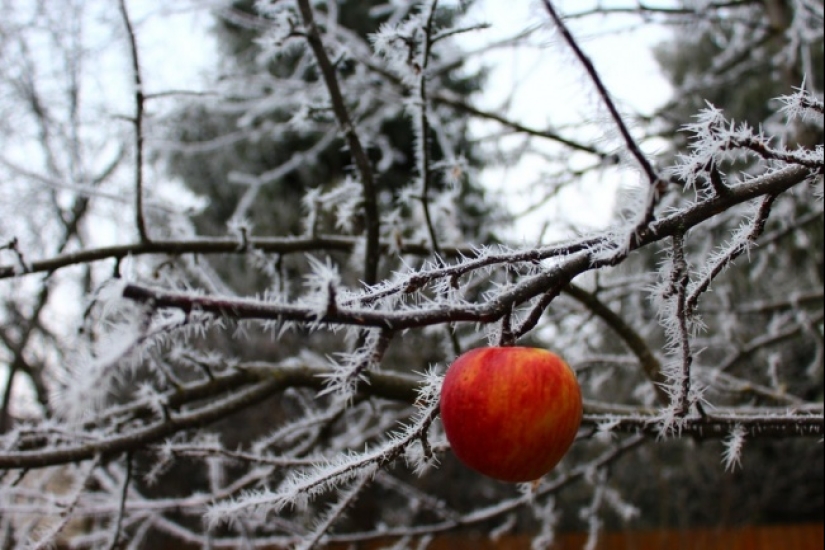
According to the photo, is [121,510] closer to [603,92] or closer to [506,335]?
[506,335]

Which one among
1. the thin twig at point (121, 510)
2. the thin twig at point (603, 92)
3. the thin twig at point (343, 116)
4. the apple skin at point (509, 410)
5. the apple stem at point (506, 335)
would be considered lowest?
the thin twig at point (121, 510)

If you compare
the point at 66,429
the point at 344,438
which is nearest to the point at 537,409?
the point at 66,429

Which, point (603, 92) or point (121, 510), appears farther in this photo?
point (121, 510)

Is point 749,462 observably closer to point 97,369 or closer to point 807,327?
point 807,327

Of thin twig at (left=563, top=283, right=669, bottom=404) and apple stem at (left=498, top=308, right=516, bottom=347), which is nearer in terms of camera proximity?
apple stem at (left=498, top=308, right=516, bottom=347)

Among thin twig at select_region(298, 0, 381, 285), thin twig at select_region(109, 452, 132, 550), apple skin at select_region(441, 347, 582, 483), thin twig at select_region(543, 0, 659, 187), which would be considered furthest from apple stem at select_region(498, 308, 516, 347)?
thin twig at select_region(109, 452, 132, 550)

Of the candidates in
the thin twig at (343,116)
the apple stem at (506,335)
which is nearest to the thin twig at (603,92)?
the apple stem at (506,335)

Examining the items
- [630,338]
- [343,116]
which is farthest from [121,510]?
[630,338]

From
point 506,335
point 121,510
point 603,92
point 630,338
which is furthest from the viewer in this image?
point 630,338

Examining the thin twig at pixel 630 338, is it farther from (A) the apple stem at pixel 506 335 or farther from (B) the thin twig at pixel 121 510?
(B) the thin twig at pixel 121 510

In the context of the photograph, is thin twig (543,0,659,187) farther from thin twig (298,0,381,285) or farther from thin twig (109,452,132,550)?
thin twig (109,452,132,550)
